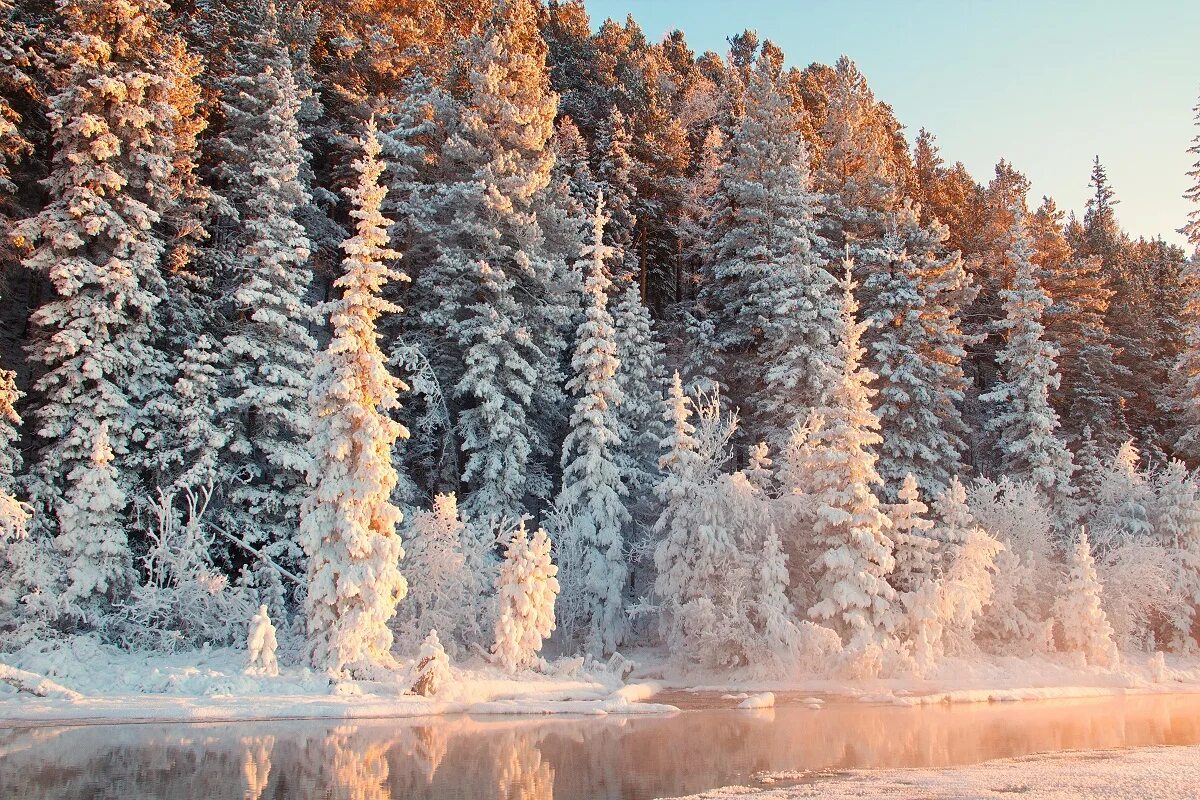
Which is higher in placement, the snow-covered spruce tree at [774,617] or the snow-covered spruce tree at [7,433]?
the snow-covered spruce tree at [7,433]

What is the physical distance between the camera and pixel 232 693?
2002 centimetres

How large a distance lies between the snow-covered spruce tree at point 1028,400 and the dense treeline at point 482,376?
20cm

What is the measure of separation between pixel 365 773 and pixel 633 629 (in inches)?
746

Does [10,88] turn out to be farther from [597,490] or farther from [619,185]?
[619,185]

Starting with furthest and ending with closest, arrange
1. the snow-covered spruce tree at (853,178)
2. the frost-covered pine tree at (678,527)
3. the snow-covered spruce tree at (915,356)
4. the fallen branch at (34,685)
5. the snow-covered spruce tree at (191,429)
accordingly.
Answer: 1. the snow-covered spruce tree at (853,178)
2. the snow-covered spruce tree at (915,356)
3. the frost-covered pine tree at (678,527)
4. the snow-covered spruce tree at (191,429)
5. the fallen branch at (34,685)

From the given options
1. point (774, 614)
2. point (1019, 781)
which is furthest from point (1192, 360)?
point (1019, 781)

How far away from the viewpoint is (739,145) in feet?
141

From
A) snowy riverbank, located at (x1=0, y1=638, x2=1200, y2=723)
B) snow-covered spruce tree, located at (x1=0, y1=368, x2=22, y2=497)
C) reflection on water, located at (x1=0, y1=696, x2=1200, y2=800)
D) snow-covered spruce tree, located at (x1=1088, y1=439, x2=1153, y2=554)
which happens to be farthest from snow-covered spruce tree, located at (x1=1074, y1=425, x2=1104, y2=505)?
snow-covered spruce tree, located at (x1=0, y1=368, x2=22, y2=497)

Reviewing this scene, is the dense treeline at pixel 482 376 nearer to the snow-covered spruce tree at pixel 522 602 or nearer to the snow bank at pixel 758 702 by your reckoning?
the snow-covered spruce tree at pixel 522 602

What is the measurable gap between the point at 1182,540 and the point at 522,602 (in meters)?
25.4

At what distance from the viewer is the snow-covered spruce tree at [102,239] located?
2414cm

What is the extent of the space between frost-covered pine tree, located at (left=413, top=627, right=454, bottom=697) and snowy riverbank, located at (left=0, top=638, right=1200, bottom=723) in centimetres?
26

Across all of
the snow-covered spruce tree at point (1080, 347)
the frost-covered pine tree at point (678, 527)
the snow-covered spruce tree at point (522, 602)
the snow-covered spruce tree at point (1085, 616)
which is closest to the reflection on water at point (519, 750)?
the snow-covered spruce tree at point (522, 602)

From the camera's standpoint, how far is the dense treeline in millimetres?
24141
